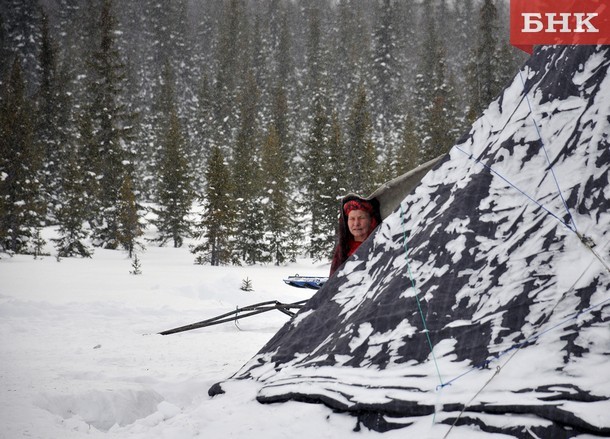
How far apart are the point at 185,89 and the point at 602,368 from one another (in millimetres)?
55849

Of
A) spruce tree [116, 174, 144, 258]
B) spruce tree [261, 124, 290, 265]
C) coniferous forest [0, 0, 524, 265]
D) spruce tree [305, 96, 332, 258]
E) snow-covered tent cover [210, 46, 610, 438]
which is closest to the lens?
snow-covered tent cover [210, 46, 610, 438]

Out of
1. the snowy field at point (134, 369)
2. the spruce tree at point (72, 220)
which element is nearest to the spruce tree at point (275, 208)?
the spruce tree at point (72, 220)

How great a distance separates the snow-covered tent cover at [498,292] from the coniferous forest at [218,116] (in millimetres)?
11074

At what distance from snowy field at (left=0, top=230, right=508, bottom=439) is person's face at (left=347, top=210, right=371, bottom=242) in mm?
1995

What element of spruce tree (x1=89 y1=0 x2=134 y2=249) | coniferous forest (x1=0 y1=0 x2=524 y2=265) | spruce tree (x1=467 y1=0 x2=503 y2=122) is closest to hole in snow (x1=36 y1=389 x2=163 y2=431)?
coniferous forest (x1=0 y1=0 x2=524 y2=265)

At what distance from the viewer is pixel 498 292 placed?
10.1 feet

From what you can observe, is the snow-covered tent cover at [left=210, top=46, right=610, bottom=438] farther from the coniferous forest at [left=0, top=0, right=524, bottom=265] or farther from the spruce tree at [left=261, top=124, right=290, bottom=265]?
the spruce tree at [left=261, top=124, right=290, bottom=265]

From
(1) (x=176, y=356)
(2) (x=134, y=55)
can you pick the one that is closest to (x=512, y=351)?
(1) (x=176, y=356)

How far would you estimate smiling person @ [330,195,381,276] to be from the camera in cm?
543

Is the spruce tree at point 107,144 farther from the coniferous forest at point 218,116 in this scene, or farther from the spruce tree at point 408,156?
the spruce tree at point 408,156

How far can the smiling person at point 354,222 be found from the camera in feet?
17.8

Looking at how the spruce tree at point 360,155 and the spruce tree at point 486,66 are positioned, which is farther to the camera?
the spruce tree at point 486,66

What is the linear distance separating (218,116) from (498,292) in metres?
46.3

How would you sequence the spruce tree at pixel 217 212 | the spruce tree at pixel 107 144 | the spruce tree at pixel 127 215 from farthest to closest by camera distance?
the spruce tree at pixel 107 144, the spruce tree at pixel 127 215, the spruce tree at pixel 217 212
